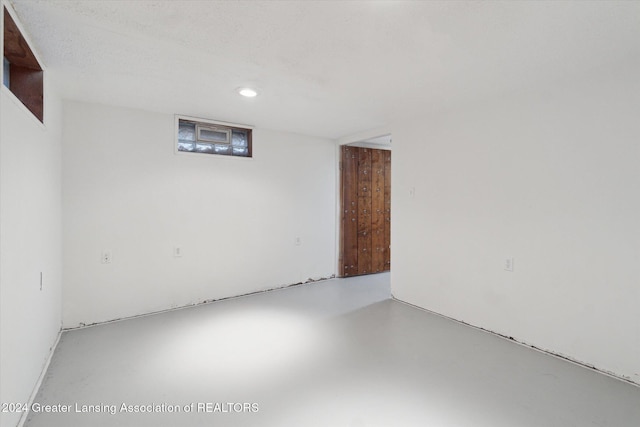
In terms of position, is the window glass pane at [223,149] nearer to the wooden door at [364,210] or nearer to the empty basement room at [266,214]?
the empty basement room at [266,214]

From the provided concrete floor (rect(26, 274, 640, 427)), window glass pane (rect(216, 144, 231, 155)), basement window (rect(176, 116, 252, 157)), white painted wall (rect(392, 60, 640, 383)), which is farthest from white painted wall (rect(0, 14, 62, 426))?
white painted wall (rect(392, 60, 640, 383))

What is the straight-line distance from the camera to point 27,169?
1.76 meters

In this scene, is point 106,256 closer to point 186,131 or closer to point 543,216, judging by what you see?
point 186,131

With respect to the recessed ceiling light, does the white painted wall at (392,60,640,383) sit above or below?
below

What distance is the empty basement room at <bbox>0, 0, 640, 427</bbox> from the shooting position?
1.65 metres

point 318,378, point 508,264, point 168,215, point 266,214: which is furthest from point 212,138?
point 508,264

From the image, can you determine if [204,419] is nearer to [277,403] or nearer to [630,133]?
[277,403]

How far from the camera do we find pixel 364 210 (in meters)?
4.96

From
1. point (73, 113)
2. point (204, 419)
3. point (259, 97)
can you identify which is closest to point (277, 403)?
point (204, 419)

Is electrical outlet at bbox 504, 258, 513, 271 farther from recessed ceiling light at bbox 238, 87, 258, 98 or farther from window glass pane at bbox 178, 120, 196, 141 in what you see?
window glass pane at bbox 178, 120, 196, 141

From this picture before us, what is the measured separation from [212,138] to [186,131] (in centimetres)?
31

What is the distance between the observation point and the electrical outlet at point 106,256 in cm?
296

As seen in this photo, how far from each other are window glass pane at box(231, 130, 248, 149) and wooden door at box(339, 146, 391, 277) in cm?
161

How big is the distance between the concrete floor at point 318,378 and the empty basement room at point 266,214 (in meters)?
0.02
